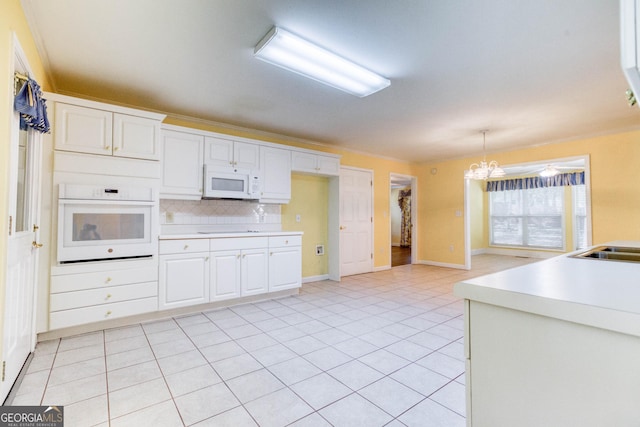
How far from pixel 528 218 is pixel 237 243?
8151mm

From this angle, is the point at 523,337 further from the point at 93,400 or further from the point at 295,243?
the point at 295,243

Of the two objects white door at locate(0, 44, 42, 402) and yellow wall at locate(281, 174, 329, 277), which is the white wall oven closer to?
white door at locate(0, 44, 42, 402)

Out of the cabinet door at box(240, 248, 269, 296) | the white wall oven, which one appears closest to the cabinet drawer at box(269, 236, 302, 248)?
the cabinet door at box(240, 248, 269, 296)

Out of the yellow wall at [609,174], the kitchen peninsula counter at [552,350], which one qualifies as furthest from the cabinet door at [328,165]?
the kitchen peninsula counter at [552,350]

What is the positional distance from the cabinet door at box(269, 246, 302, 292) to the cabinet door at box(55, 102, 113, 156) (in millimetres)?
2138

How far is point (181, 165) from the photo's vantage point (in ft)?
11.0

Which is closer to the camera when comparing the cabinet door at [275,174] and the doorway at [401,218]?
the cabinet door at [275,174]

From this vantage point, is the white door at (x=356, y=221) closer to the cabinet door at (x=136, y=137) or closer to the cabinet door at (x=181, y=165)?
the cabinet door at (x=181, y=165)

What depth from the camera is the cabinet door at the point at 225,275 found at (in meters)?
3.31

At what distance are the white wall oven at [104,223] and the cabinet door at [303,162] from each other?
199 centimetres

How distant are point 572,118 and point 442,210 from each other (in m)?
2.94

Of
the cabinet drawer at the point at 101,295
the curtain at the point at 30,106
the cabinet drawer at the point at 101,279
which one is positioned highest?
the curtain at the point at 30,106

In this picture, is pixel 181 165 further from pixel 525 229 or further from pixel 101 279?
pixel 525 229

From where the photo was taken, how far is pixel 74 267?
101 inches
